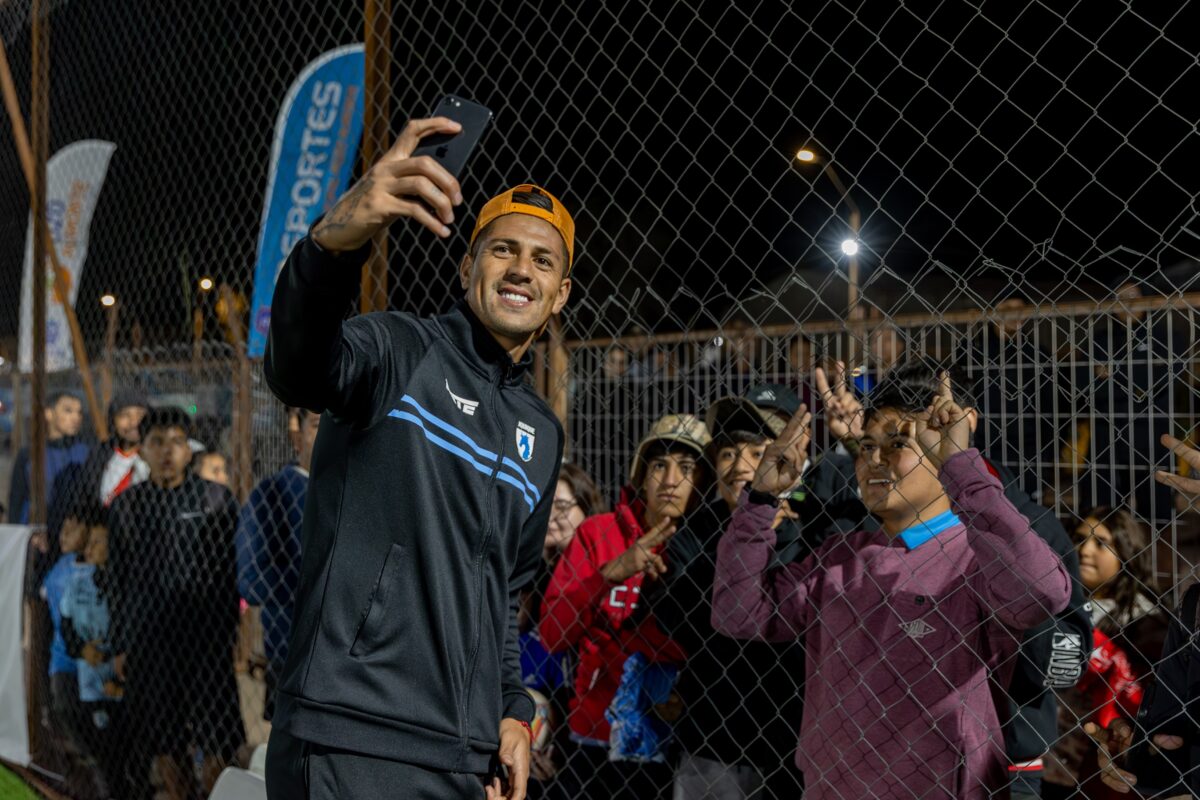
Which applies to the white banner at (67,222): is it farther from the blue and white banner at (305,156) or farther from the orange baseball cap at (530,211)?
the orange baseball cap at (530,211)

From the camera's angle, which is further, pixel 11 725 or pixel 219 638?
pixel 11 725

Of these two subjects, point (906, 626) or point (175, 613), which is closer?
point (906, 626)

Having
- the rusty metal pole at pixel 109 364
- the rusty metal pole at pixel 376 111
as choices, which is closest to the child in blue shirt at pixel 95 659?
the rusty metal pole at pixel 109 364

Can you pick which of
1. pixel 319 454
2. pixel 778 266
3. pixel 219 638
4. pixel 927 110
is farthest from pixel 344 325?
pixel 778 266

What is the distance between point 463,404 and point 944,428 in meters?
0.97

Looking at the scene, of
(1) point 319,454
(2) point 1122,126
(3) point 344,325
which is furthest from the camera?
(2) point 1122,126

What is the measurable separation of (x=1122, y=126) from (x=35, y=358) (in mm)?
6230

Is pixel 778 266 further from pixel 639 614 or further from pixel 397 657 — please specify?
pixel 397 657

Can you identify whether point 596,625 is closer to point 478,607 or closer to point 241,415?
point 478,607

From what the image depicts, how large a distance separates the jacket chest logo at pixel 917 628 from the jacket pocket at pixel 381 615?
3.63ft

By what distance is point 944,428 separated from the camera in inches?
77.6

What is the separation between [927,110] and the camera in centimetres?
621

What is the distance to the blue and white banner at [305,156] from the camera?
4.70 m

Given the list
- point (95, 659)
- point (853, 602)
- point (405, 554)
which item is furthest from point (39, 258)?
point (853, 602)
